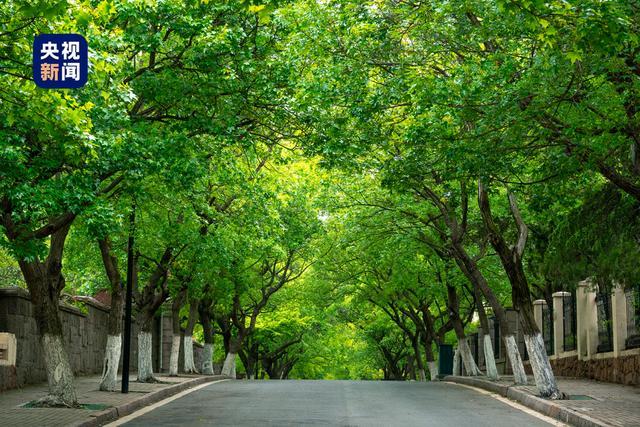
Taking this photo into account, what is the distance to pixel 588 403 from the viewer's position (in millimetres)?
16281

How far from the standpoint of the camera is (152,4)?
13758 mm

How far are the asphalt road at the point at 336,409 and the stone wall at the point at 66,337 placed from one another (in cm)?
416

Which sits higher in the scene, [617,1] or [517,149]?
[617,1]

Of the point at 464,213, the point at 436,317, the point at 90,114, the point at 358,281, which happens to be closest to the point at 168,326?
the point at 358,281

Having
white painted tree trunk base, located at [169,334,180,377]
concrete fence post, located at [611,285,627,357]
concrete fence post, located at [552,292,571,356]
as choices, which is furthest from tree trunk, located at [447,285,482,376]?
white painted tree trunk base, located at [169,334,180,377]

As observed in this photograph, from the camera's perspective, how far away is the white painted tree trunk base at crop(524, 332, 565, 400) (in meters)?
17.6

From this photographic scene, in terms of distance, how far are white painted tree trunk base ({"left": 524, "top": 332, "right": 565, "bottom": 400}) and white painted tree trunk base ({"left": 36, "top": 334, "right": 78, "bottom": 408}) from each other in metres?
9.10

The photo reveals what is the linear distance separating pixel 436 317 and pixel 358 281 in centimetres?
742

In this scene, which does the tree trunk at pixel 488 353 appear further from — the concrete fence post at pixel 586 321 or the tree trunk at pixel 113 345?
the tree trunk at pixel 113 345

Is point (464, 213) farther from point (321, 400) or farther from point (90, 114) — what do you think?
point (90, 114)

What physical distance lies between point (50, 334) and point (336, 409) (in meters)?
5.42

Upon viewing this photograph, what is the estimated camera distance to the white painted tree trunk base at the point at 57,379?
15320 mm

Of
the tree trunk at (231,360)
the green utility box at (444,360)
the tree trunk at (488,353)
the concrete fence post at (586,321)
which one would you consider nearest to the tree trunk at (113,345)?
the tree trunk at (488,353)

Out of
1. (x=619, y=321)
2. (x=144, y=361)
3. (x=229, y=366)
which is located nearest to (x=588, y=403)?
(x=619, y=321)
